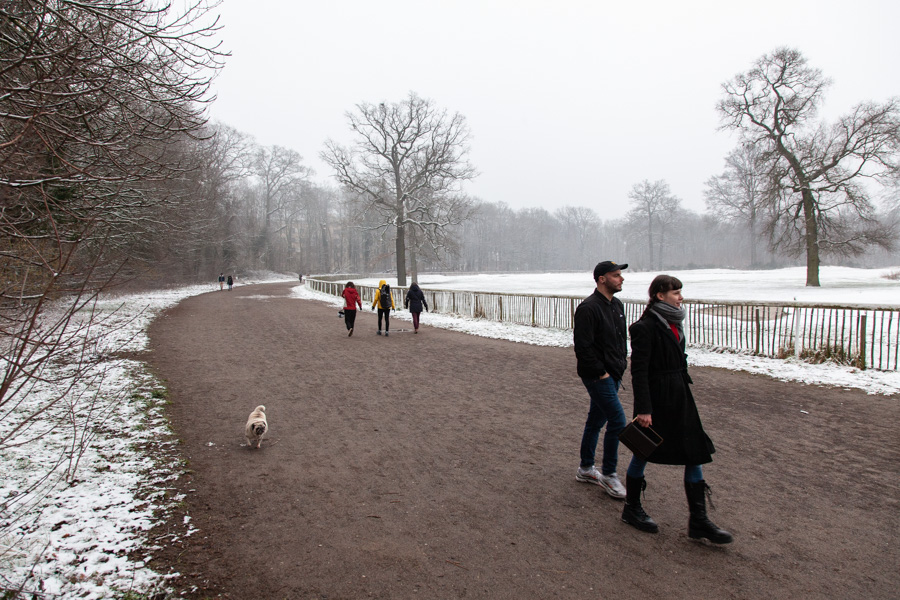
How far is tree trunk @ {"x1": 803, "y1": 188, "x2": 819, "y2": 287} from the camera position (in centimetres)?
2700

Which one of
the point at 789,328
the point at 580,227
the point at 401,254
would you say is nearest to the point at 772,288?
the point at 789,328

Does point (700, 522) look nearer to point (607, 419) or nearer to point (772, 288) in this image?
point (607, 419)

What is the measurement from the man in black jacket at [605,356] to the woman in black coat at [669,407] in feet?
1.32

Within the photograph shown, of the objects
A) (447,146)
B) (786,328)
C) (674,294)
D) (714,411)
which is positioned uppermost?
(447,146)

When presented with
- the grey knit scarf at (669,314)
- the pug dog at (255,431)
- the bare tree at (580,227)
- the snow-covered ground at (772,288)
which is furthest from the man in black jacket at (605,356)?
the bare tree at (580,227)

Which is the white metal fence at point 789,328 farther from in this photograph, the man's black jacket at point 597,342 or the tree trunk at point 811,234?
the tree trunk at point 811,234

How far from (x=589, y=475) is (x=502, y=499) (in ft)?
2.77

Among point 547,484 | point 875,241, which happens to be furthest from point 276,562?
point 875,241

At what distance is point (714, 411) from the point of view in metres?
6.52

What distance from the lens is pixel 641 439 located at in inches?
133

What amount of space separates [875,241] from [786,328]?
23.1 m

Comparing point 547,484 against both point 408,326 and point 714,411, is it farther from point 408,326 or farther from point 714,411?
point 408,326

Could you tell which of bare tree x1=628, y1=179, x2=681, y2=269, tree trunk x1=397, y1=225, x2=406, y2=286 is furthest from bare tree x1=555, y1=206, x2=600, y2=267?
tree trunk x1=397, y1=225, x2=406, y2=286

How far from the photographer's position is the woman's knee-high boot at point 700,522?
3.29m
